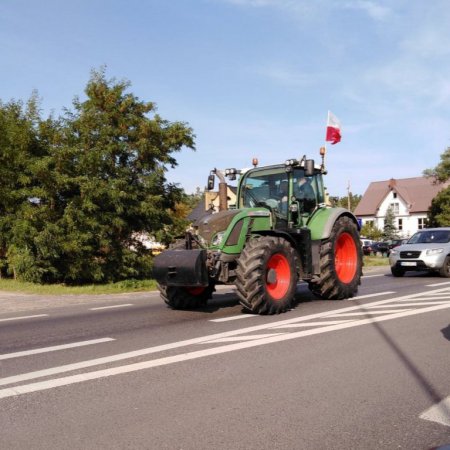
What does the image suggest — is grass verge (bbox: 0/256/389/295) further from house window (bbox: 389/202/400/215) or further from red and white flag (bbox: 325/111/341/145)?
house window (bbox: 389/202/400/215)

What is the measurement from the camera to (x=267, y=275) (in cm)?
844

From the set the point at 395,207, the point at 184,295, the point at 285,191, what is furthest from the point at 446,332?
the point at 395,207

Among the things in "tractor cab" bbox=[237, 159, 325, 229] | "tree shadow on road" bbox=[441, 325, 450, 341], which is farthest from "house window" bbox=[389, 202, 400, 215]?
"tree shadow on road" bbox=[441, 325, 450, 341]

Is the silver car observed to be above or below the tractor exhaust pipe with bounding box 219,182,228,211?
below

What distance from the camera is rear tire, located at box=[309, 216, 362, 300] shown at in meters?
9.84

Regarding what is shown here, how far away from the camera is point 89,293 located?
13719 mm

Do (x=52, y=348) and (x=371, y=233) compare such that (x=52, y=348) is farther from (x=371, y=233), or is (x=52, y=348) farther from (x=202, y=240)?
(x=371, y=233)

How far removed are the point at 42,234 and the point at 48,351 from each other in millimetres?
9053

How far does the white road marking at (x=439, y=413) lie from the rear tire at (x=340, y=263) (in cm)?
569

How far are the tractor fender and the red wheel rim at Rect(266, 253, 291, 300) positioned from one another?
1.36 metres

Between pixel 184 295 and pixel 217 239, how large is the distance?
145 centimetres

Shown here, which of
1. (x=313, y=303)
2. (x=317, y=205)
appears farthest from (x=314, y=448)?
(x=317, y=205)

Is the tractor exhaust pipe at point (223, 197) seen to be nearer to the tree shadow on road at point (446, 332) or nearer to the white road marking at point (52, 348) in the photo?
the white road marking at point (52, 348)

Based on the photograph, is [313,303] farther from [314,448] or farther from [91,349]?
[314,448]
